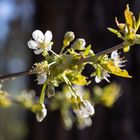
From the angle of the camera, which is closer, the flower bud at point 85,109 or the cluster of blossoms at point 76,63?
the cluster of blossoms at point 76,63

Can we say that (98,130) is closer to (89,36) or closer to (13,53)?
(89,36)

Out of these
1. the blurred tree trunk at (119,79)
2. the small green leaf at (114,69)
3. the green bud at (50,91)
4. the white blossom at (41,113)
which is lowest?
the blurred tree trunk at (119,79)

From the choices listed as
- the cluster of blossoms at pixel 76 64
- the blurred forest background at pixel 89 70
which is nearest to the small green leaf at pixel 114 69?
the cluster of blossoms at pixel 76 64

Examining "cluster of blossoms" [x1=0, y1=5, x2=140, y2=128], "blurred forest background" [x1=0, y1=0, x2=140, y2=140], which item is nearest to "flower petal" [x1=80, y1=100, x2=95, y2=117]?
"cluster of blossoms" [x1=0, y1=5, x2=140, y2=128]

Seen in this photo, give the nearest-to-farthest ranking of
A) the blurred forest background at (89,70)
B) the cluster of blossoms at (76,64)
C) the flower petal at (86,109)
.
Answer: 1. the cluster of blossoms at (76,64)
2. the flower petal at (86,109)
3. the blurred forest background at (89,70)

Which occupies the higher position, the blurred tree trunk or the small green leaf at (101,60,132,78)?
the small green leaf at (101,60,132,78)

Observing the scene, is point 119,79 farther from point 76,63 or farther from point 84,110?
point 76,63

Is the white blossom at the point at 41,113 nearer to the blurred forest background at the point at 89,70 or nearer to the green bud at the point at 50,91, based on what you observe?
the green bud at the point at 50,91

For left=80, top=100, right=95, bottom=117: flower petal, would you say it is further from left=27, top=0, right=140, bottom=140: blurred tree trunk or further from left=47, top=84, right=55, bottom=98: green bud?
left=27, top=0, right=140, bottom=140: blurred tree trunk

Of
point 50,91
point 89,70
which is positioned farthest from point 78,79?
point 89,70

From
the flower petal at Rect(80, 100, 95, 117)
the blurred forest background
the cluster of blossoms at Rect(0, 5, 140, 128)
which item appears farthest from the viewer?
the blurred forest background
